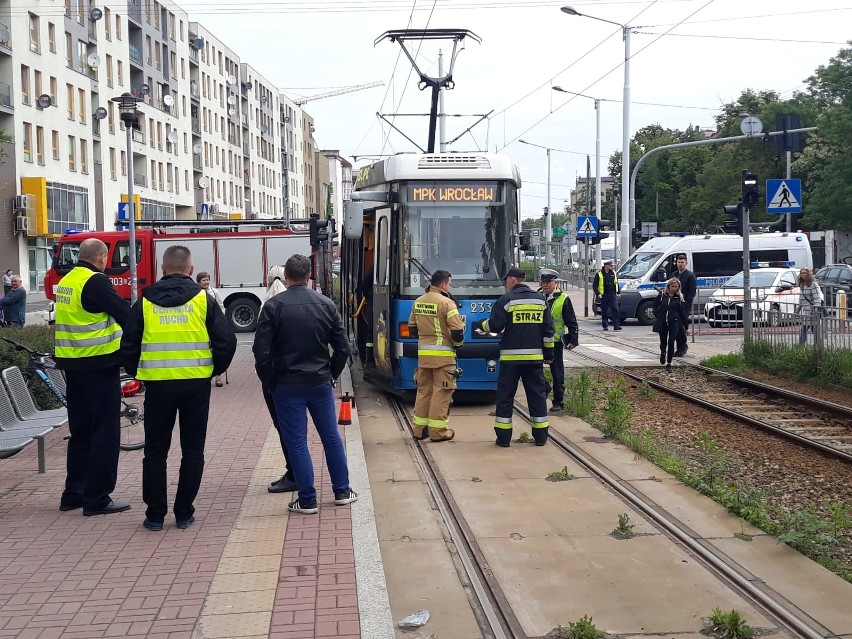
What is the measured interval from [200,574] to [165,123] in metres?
66.6

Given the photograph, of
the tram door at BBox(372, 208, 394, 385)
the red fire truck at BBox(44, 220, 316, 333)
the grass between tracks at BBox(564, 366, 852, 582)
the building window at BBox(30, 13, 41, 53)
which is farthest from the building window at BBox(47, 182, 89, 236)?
the grass between tracks at BBox(564, 366, 852, 582)

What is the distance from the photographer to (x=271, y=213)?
340 feet

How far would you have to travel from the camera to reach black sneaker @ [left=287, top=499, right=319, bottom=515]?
23.9ft

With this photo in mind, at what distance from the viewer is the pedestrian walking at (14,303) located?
23016 mm

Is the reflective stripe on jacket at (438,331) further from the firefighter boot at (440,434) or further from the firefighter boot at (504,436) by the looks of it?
the firefighter boot at (504,436)

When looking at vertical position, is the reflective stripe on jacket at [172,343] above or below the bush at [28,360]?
above

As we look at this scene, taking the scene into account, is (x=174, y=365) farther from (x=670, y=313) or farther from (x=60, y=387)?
(x=670, y=313)

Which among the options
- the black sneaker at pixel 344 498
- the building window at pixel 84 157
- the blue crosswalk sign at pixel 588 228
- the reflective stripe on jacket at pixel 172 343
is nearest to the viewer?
the reflective stripe on jacket at pixel 172 343

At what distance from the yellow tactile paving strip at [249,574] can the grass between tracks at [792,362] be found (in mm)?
10502

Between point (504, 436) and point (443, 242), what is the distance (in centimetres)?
354

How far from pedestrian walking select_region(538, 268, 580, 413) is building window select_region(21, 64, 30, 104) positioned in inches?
1623

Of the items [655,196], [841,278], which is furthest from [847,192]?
[655,196]

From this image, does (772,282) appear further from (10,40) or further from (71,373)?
(10,40)

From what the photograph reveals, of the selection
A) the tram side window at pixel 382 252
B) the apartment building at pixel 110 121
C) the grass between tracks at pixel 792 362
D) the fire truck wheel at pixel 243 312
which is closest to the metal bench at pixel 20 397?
the tram side window at pixel 382 252
